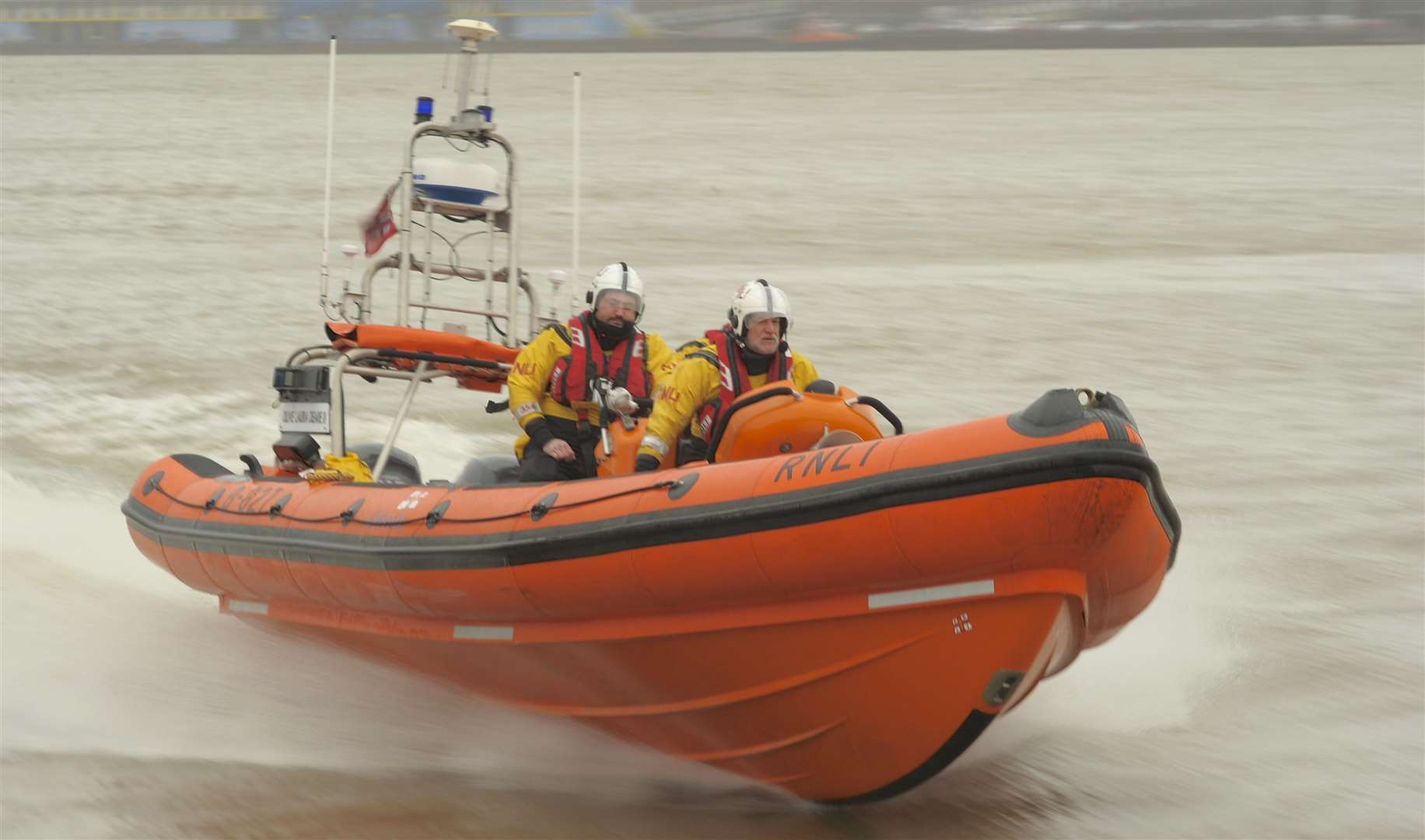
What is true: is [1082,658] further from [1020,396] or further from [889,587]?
[1020,396]

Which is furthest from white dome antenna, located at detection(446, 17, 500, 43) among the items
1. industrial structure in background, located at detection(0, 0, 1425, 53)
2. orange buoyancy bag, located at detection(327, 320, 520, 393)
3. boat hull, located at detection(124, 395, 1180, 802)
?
industrial structure in background, located at detection(0, 0, 1425, 53)

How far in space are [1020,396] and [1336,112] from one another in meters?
12.9

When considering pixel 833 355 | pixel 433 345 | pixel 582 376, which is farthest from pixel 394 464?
pixel 833 355

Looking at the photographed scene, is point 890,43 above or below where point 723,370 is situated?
above

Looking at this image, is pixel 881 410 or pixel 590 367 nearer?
pixel 881 410

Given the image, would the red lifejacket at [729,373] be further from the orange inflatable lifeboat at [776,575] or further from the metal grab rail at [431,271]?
the metal grab rail at [431,271]

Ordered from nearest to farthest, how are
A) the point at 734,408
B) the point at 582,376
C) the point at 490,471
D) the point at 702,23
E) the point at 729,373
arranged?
the point at 734,408, the point at 729,373, the point at 582,376, the point at 490,471, the point at 702,23

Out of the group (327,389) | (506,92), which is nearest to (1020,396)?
(327,389)

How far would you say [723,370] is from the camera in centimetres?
487

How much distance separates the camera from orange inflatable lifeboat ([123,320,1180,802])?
380 centimetres

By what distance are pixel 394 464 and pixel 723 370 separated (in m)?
1.81

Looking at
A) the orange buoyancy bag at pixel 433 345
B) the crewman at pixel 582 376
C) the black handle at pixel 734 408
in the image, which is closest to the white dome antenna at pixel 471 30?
the orange buoyancy bag at pixel 433 345

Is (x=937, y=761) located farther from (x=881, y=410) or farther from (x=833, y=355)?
(x=833, y=355)

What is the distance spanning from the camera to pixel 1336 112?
808 inches
